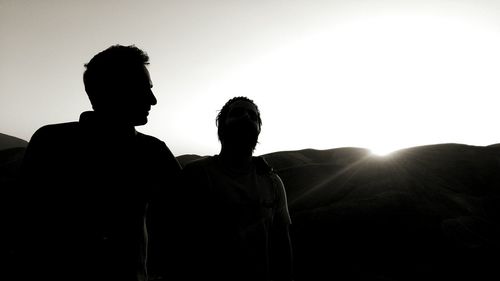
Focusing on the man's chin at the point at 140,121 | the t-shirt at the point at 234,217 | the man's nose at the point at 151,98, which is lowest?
the t-shirt at the point at 234,217

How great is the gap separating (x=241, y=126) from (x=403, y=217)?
12132mm

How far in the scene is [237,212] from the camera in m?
2.39

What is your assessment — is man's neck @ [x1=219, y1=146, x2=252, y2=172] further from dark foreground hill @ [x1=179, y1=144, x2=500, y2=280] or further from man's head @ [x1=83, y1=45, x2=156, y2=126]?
dark foreground hill @ [x1=179, y1=144, x2=500, y2=280]

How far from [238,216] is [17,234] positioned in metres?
1.45

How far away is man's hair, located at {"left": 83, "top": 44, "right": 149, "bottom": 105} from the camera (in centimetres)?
194

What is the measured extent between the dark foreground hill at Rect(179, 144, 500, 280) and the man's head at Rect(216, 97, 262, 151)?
880 cm

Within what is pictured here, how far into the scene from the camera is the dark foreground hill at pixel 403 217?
9.88 metres

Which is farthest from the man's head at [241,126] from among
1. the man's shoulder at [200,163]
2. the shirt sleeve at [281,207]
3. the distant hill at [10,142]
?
the distant hill at [10,142]

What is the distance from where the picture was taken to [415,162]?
19.2m

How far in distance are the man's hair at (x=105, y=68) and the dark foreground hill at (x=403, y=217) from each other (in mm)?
9993

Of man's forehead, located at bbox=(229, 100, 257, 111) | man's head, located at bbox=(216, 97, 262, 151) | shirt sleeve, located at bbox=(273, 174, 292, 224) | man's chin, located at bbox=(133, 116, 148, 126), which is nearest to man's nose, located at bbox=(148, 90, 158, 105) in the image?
man's chin, located at bbox=(133, 116, 148, 126)

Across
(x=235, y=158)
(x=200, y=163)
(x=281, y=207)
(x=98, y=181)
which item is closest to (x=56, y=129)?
(x=98, y=181)

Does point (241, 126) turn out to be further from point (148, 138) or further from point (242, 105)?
point (148, 138)

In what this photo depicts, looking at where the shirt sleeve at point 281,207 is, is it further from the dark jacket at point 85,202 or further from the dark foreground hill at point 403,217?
the dark foreground hill at point 403,217
